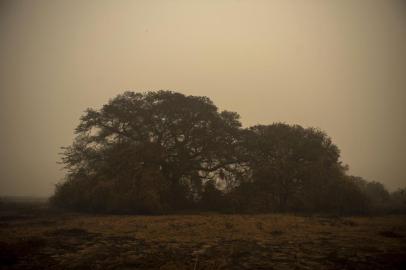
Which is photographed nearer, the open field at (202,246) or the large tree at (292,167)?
the open field at (202,246)

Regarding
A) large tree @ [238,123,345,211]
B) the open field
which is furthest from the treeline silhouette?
the open field

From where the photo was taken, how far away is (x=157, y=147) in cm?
2634

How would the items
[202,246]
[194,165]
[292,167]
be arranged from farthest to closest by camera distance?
[194,165], [292,167], [202,246]

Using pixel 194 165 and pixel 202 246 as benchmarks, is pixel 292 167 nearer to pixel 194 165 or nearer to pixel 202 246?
pixel 194 165

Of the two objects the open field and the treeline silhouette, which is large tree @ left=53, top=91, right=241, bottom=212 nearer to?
the treeline silhouette

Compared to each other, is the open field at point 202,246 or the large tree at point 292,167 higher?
the large tree at point 292,167

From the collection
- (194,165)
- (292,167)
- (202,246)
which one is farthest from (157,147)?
(202,246)

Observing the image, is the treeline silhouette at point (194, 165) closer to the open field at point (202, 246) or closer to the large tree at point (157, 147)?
the large tree at point (157, 147)

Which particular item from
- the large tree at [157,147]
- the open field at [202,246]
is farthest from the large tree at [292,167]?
the open field at [202,246]

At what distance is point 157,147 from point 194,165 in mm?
3774

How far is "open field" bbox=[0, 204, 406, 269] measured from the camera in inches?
338

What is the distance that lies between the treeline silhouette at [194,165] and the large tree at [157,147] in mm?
87

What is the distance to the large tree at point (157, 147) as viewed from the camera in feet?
84.1

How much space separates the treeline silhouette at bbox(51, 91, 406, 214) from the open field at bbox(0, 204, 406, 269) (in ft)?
29.4
